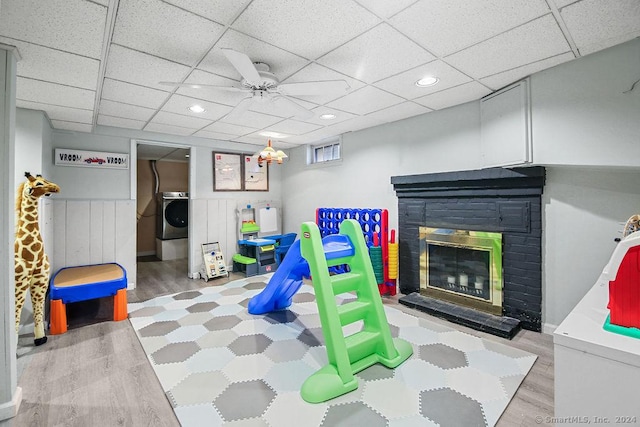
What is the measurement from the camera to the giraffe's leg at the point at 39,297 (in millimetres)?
2875

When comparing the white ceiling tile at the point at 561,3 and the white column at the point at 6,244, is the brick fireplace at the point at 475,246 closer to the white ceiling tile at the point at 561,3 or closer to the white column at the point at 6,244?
the white ceiling tile at the point at 561,3

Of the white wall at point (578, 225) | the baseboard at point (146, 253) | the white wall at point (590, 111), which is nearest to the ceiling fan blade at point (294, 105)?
the white wall at point (590, 111)

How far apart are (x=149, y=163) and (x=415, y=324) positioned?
758 cm

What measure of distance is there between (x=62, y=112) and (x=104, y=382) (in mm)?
3098

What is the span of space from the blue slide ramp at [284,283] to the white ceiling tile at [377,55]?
1809 millimetres

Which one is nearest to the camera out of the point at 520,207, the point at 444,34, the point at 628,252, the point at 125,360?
the point at 628,252

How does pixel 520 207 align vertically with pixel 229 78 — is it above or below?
below

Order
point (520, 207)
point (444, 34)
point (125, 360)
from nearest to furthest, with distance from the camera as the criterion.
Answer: point (444, 34)
point (125, 360)
point (520, 207)

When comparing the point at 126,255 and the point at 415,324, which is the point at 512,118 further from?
the point at 126,255

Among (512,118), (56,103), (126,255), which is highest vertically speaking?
(56,103)

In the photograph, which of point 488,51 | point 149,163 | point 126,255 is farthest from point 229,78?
point 149,163

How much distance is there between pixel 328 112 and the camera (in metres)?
3.85

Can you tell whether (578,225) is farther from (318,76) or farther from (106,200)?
(106,200)

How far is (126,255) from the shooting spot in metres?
4.63
